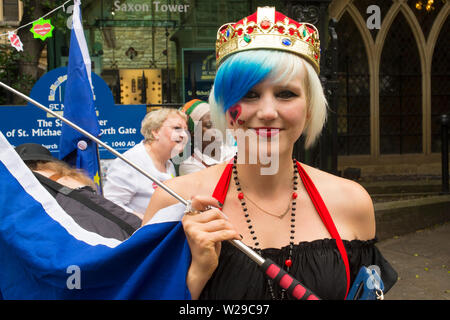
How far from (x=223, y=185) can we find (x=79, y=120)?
6.92 ft

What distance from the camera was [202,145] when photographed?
14.3ft

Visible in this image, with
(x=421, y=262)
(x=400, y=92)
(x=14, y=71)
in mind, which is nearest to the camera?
(x=421, y=262)

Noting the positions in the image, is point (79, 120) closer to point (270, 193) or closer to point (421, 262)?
point (270, 193)

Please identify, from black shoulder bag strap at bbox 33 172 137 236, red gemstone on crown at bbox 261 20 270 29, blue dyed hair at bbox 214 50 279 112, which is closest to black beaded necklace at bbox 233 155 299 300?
blue dyed hair at bbox 214 50 279 112

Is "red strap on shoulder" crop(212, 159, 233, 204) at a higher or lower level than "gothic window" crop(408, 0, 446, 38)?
lower

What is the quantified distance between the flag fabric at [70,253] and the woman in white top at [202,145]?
244cm

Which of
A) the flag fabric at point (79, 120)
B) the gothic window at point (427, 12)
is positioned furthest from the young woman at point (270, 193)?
the gothic window at point (427, 12)

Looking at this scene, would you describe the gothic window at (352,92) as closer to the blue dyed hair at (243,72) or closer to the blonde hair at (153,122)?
the blonde hair at (153,122)

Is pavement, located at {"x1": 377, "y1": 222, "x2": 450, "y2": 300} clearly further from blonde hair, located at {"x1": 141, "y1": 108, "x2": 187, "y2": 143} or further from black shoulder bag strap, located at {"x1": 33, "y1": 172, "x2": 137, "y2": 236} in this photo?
black shoulder bag strap, located at {"x1": 33, "y1": 172, "x2": 137, "y2": 236}

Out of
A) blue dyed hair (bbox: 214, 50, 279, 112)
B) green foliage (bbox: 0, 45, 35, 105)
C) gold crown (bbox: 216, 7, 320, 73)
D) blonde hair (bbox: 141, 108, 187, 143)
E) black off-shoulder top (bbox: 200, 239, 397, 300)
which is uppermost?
green foliage (bbox: 0, 45, 35, 105)

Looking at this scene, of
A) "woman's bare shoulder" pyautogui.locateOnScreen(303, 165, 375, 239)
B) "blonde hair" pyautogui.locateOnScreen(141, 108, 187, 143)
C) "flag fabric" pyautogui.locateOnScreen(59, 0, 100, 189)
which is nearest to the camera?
"woman's bare shoulder" pyautogui.locateOnScreen(303, 165, 375, 239)

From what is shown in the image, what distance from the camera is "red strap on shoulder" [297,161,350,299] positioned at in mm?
1641

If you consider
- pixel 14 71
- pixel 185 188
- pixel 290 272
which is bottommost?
pixel 290 272

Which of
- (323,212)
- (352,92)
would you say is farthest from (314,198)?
(352,92)
